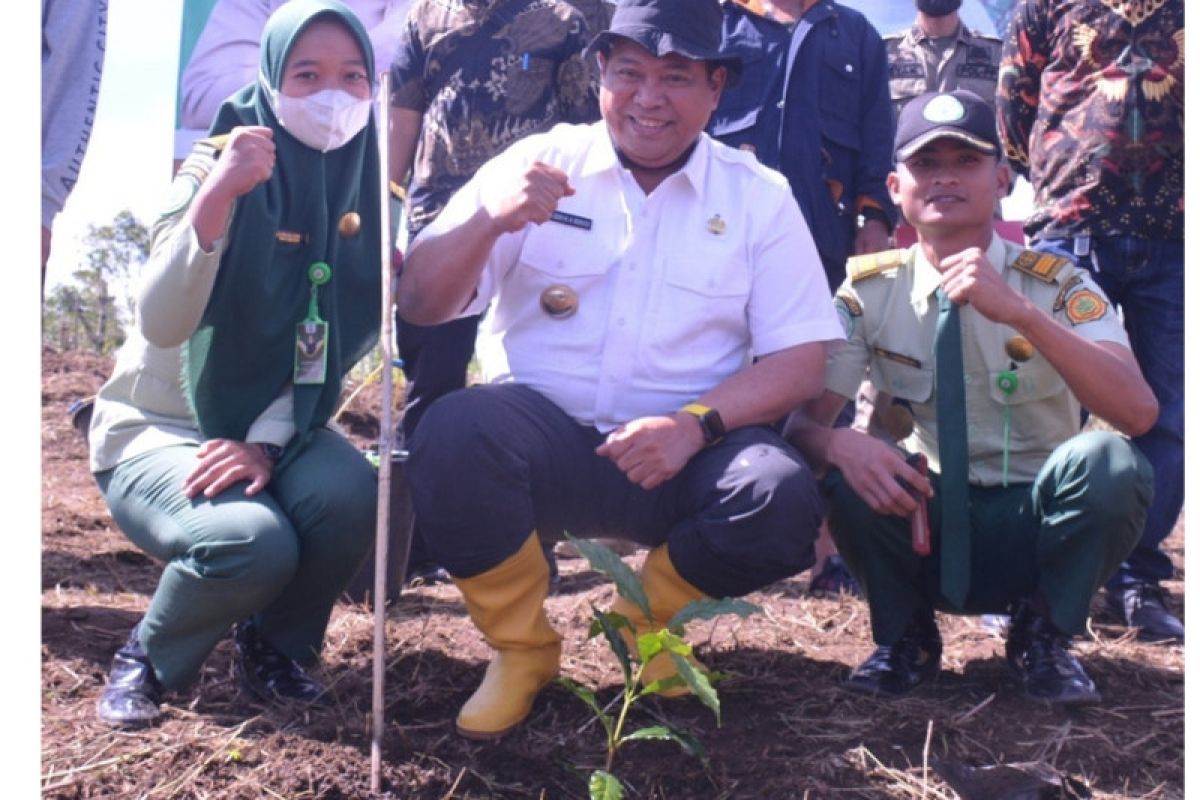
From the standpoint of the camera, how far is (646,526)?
291cm

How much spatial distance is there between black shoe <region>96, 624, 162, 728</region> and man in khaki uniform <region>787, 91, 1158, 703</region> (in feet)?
4.92

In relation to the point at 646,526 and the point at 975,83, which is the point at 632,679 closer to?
the point at 646,526

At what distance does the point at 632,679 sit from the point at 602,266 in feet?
3.12

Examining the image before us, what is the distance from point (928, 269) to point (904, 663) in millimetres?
922

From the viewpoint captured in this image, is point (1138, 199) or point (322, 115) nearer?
point (322, 115)

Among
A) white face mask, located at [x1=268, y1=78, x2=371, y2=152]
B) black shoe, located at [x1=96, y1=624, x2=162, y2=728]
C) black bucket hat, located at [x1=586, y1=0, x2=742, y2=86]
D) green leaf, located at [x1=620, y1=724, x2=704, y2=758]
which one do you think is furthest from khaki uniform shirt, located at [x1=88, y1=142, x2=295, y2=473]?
green leaf, located at [x1=620, y1=724, x2=704, y2=758]

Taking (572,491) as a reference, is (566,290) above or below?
above

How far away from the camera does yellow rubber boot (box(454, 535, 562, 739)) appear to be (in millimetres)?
2705

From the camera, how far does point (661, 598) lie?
283cm

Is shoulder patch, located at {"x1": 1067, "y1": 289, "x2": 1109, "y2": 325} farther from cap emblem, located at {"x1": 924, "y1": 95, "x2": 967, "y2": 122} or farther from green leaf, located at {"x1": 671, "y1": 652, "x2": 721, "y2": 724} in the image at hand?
green leaf, located at {"x1": 671, "y1": 652, "x2": 721, "y2": 724}

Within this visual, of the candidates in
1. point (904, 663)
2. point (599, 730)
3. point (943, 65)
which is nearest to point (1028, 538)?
point (904, 663)

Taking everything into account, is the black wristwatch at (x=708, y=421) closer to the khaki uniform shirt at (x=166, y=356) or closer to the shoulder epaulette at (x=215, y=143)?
the khaki uniform shirt at (x=166, y=356)

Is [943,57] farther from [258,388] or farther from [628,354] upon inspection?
[258,388]

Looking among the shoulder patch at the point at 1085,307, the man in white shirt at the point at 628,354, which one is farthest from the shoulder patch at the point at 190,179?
the shoulder patch at the point at 1085,307
